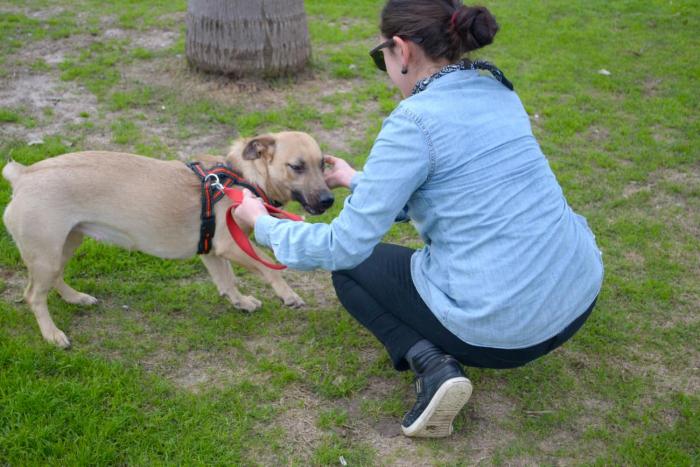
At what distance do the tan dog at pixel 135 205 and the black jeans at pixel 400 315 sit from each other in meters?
0.80

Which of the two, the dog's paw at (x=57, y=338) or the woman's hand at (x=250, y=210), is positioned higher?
the woman's hand at (x=250, y=210)

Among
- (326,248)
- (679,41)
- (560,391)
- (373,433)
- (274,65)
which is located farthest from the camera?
(679,41)

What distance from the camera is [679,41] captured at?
418 inches

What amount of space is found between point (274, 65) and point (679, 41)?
724 cm

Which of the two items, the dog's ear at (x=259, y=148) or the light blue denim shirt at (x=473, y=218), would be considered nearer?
the light blue denim shirt at (x=473, y=218)

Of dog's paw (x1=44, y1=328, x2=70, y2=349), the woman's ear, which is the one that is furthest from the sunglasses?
dog's paw (x1=44, y1=328, x2=70, y2=349)

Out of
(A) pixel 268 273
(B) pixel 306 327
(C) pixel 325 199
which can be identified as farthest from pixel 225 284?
(C) pixel 325 199

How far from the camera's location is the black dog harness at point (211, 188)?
435 cm

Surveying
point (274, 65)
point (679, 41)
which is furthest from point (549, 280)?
point (679, 41)

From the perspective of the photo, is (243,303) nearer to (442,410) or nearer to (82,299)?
(82,299)

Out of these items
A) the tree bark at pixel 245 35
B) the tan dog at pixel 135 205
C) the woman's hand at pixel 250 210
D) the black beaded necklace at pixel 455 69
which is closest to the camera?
the black beaded necklace at pixel 455 69

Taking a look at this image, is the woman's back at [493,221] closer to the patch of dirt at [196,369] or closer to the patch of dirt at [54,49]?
the patch of dirt at [196,369]

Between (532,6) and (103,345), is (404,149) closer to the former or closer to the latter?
(103,345)

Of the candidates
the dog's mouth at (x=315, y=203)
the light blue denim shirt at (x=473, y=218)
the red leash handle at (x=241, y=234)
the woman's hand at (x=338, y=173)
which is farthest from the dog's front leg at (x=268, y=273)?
the light blue denim shirt at (x=473, y=218)
